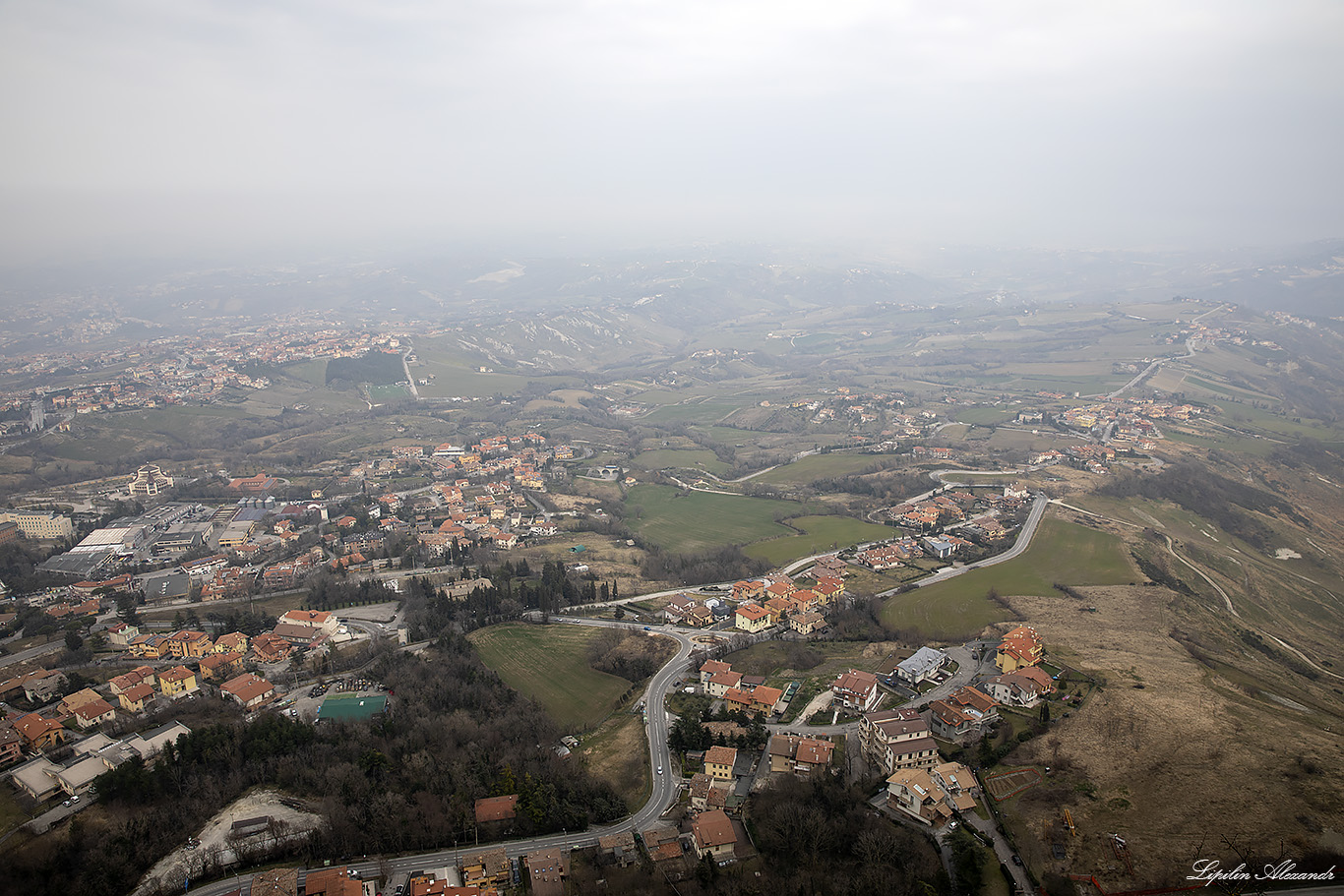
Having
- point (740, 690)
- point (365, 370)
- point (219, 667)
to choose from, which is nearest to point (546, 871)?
point (740, 690)

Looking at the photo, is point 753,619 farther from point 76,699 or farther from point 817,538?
point 76,699

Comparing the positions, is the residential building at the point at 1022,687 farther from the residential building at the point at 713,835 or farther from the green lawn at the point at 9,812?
the green lawn at the point at 9,812

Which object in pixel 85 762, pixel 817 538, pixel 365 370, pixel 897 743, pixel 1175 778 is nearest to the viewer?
pixel 1175 778

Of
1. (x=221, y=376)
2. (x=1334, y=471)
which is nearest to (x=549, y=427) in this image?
(x=221, y=376)

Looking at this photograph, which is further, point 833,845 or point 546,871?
point 833,845

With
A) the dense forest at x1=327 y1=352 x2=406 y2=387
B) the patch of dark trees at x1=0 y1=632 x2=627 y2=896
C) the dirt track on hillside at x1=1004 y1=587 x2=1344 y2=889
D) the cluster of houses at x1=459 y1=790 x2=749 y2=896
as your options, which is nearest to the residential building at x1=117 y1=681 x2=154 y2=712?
the patch of dark trees at x1=0 y1=632 x2=627 y2=896

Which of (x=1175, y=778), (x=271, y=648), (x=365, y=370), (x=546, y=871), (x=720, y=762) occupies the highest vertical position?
(x=1175, y=778)

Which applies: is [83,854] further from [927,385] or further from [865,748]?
[927,385]
